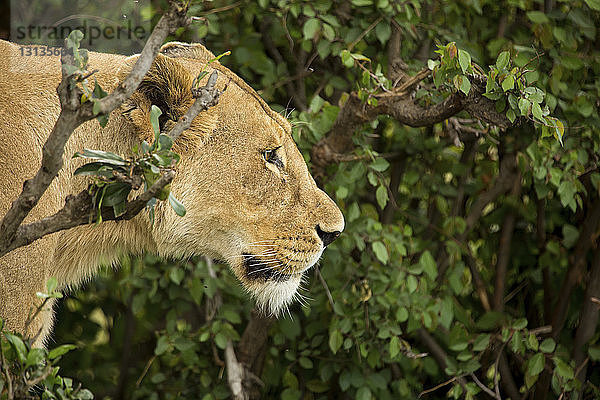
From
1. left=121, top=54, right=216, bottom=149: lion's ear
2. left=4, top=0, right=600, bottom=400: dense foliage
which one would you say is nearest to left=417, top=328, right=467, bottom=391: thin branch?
left=4, top=0, right=600, bottom=400: dense foliage

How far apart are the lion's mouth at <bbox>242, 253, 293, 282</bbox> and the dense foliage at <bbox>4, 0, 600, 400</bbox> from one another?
488mm

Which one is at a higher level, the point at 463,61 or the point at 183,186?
the point at 463,61

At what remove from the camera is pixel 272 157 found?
2.43 metres

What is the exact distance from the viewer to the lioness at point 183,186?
2.13 metres

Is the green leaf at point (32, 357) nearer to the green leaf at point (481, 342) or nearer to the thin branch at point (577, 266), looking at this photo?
the green leaf at point (481, 342)

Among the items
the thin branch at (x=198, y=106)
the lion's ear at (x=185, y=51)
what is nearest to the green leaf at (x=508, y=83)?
→ the thin branch at (x=198, y=106)

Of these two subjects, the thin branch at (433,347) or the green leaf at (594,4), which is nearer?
the green leaf at (594,4)

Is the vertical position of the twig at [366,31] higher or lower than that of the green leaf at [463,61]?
lower

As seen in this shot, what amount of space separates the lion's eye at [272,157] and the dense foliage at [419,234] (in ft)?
1.00

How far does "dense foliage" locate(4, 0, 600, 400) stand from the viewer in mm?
2959

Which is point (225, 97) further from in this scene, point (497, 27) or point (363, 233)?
point (497, 27)

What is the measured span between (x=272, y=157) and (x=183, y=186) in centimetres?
30

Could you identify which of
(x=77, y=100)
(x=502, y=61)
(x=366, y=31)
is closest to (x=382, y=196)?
(x=366, y=31)

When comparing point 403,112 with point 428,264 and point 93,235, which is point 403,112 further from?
point 93,235
